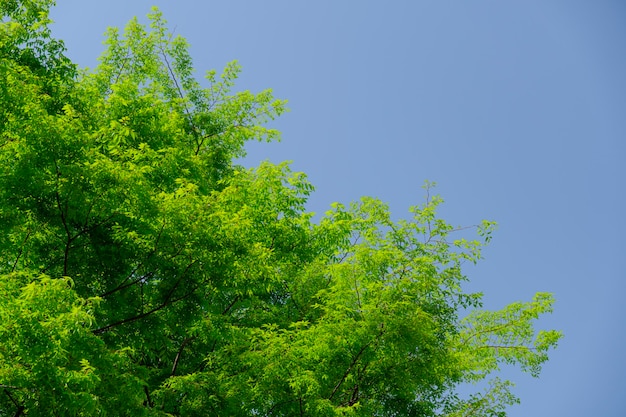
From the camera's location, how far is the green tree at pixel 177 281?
335 inches

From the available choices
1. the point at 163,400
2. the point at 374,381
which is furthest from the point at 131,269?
the point at 374,381

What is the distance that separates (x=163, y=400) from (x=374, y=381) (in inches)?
157

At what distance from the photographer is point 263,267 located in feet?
33.0

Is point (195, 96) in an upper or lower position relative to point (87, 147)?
upper

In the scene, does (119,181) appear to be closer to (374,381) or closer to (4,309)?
(4,309)

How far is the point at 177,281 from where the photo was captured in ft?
32.0

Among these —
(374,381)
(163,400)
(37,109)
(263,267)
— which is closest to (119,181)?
(37,109)

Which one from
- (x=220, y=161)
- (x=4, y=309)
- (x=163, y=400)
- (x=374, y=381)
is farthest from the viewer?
(x=220, y=161)

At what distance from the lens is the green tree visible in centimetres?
850

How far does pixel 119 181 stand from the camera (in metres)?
9.12

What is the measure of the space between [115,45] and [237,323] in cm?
840

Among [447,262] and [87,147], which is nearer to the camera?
[87,147]

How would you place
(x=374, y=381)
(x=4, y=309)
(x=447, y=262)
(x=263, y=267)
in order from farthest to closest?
(x=447, y=262)
(x=374, y=381)
(x=263, y=267)
(x=4, y=309)

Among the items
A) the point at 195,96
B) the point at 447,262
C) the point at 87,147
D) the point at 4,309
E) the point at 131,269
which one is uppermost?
the point at 195,96
